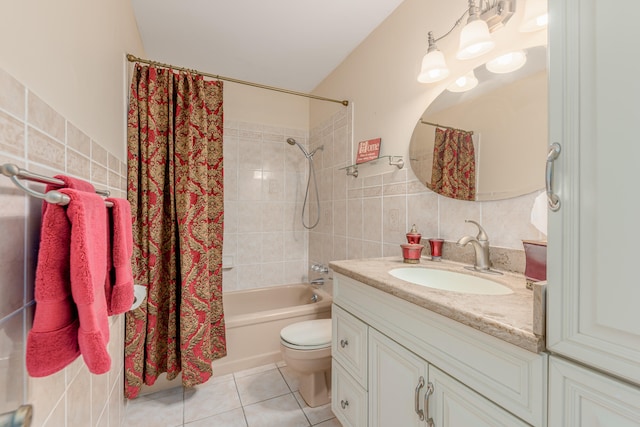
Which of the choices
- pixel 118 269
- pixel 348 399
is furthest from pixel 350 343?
pixel 118 269

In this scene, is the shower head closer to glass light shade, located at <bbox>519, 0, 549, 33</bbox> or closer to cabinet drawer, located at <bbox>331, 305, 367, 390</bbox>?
cabinet drawer, located at <bbox>331, 305, 367, 390</bbox>

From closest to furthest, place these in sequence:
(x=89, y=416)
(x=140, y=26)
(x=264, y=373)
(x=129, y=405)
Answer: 1. (x=89, y=416)
2. (x=129, y=405)
3. (x=140, y=26)
4. (x=264, y=373)

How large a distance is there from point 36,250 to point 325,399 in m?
1.60

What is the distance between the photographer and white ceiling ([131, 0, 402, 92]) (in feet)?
5.14

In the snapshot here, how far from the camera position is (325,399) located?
1615 millimetres

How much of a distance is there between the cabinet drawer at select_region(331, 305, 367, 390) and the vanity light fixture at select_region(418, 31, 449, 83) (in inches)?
45.4

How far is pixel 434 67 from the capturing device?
1224 mm

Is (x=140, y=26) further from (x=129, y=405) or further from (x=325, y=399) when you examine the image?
(x=325, y=399)

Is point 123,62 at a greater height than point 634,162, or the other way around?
point 123,62

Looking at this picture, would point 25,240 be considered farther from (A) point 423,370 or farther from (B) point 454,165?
(B) point 454,165

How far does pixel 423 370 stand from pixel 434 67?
1.23m

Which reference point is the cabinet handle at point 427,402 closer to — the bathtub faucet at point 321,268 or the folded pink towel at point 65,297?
the folded pink towel at point 65,297

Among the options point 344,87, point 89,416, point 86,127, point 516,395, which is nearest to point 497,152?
point 516,395

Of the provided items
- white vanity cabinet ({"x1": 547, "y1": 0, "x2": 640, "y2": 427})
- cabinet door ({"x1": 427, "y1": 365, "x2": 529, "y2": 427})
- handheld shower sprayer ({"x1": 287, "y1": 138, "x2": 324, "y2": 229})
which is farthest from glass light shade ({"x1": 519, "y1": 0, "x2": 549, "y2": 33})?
handheld shower sprayer ({"x1": 287, "y1": 138, "x2": 324, "y2": 229})
